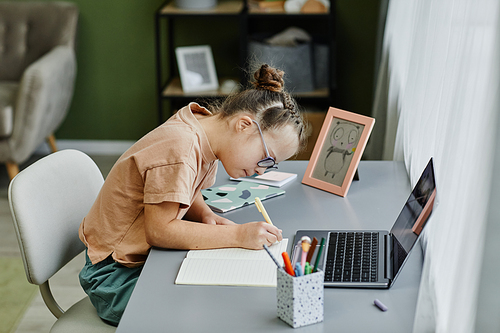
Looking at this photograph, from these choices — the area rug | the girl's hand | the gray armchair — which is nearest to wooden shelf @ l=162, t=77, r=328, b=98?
the gray armchair

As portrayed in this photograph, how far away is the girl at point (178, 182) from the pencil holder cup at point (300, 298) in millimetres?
238

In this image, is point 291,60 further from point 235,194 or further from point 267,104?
point 267,104

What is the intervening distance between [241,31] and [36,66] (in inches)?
44.0

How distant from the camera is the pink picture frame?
1.35 m

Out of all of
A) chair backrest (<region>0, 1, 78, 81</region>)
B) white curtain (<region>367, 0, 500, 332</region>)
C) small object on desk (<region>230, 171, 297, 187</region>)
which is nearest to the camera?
white curtain (<region>367, 0, 500, 332</region>)

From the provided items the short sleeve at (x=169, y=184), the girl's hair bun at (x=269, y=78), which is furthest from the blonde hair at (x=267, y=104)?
the short sleeve at (x=169, y=184)

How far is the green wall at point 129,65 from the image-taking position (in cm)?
324

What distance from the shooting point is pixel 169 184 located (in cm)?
101

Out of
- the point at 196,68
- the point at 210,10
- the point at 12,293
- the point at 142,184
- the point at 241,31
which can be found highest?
the point at 210,10

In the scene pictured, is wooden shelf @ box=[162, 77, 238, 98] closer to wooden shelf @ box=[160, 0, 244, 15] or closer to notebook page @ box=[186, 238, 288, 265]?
wooden shelf @ box=[160, 0, 244, 15]

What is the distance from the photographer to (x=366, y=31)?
3.22 metres

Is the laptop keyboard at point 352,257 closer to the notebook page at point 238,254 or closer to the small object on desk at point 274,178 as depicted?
the notebook page at point 238,254

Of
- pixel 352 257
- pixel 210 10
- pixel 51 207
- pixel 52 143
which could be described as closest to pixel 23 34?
pixel 52 143

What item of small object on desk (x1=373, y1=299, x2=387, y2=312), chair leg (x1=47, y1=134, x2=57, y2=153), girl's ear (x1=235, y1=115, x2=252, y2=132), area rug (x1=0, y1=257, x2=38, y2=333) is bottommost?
area rug (x1=0, y1=257, x2=38, y2=333)
